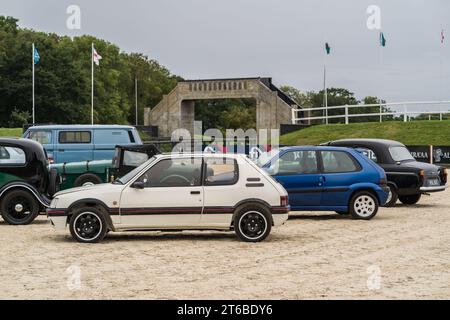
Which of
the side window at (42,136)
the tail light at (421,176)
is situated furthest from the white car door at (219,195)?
the side window at (42,136)

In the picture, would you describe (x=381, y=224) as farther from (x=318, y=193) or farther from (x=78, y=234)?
(x=78, y=234)

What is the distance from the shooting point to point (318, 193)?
15.9m

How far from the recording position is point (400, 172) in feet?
62.8

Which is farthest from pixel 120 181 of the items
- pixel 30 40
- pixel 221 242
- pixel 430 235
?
pixel 30 40

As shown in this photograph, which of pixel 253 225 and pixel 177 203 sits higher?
pixel 177 203

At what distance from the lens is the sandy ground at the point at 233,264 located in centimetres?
852

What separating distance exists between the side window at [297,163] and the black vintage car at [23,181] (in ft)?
15.3

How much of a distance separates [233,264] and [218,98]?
49884mm

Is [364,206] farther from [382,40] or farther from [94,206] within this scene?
[382,40]

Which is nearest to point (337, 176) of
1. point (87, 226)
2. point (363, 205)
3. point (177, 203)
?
point (363, 205)

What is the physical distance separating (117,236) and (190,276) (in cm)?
440

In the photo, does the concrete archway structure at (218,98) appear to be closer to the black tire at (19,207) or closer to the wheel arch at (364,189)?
the wheel arch at (364,189)

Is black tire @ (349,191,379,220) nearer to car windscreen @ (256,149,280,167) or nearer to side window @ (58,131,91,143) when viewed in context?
car windscreen @ (256,149,280,167)
